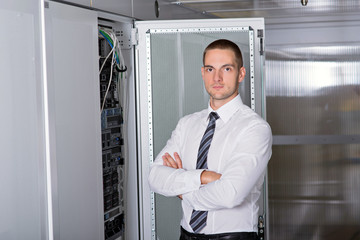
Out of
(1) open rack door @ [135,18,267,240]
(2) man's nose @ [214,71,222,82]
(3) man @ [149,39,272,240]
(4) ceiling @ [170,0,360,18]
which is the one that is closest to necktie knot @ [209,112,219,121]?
(3) man @ [149,39,272,240]

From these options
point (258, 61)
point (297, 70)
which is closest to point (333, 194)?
Answer: point (297, 70)

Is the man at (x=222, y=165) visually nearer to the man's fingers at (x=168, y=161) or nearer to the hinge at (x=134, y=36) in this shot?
the man's fingers at (x=168, y=161)

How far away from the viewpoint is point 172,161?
2201mm

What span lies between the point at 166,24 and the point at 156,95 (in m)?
0.40

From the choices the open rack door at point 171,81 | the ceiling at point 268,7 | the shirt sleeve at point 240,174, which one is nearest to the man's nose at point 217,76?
the shirt sleeve at point 240,174

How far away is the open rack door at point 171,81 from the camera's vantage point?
2.82 meters

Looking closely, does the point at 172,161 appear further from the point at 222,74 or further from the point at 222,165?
the point at 222,74

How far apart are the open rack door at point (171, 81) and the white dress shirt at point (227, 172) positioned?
2.24 feet

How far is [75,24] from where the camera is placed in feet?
7.50

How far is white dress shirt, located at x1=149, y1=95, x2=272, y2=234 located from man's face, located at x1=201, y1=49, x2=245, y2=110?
2.6 inches

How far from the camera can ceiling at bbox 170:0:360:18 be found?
378 centimetres

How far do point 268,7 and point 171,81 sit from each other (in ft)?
5.20

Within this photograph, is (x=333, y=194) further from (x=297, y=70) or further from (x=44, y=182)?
(x=44, y=182)

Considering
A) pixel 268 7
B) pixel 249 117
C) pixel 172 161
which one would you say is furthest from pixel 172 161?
pixel 268 7
